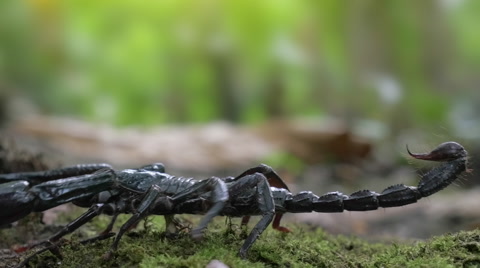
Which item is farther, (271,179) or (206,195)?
(271,179)

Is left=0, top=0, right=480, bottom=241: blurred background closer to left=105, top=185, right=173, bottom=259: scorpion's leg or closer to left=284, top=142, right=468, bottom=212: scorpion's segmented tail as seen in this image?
left=284, top=142, right=468, bottom=212: scorpion's segmented tail

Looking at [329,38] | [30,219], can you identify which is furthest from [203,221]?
[329,38]

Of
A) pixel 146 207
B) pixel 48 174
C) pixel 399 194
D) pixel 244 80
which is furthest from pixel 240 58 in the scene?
pixel 146 207

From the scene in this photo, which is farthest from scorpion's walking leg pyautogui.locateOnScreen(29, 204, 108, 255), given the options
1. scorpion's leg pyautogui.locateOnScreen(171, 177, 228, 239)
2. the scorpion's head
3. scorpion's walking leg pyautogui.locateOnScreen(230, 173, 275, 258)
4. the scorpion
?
the scorpion's head

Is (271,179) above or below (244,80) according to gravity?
below

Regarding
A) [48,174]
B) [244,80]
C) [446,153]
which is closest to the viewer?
[446,153]

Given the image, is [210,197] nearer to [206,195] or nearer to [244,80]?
[206,195]

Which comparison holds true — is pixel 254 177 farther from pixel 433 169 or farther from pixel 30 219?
pixel 30 219
